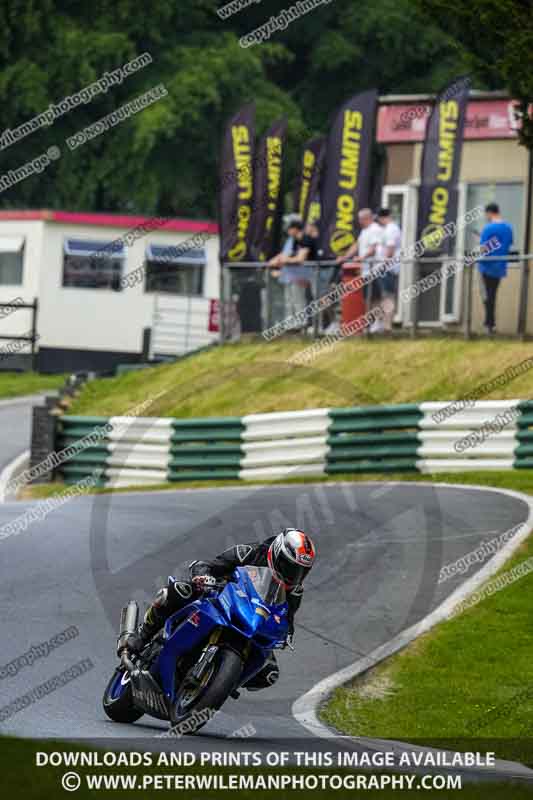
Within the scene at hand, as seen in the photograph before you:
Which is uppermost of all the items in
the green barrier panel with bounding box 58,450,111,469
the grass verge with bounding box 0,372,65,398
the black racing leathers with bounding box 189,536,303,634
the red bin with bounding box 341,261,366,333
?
the red bin with bounding box 341,261,366,333

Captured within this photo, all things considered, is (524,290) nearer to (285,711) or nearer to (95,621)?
(95,621)

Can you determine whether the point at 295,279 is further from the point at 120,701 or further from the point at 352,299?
the point at 120,701

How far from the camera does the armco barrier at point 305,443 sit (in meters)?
20.1

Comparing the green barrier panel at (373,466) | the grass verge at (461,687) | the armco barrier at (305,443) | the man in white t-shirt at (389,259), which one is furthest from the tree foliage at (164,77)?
the grass verge at (461,687)

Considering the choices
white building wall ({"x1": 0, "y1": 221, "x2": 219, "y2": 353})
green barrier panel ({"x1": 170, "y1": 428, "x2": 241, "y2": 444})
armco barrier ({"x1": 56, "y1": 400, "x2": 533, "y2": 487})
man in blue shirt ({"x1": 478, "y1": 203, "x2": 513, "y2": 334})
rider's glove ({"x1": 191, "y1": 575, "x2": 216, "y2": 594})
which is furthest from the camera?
white building wall ({"x1": 0, "y1": 221, "x2": 219, "y2": 353})

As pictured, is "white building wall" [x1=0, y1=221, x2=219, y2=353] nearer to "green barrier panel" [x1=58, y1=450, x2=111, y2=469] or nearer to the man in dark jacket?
"green barrier panel" [x1=58, y1=450, x2=111, y2=469]

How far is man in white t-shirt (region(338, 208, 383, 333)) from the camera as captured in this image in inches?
936

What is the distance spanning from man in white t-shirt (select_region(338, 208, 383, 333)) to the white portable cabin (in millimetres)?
14815

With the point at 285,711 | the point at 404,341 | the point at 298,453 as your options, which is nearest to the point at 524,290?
the point at 404,341

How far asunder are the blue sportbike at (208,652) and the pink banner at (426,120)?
753 inches

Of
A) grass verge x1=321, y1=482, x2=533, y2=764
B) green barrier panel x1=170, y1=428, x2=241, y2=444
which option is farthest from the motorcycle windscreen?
green barrier panel x1=170, y1=428, x2=241, y2=444

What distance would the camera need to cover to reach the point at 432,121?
26.7 m

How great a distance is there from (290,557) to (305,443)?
11745 millimetres

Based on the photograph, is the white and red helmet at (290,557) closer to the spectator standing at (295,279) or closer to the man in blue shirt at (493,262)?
the man in blue shirt at (493,262)
